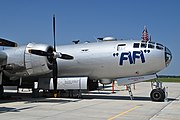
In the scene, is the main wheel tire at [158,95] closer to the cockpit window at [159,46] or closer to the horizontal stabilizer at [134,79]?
the horizontal stabilizer at [134,79]

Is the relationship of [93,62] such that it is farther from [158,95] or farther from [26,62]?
[158,95]

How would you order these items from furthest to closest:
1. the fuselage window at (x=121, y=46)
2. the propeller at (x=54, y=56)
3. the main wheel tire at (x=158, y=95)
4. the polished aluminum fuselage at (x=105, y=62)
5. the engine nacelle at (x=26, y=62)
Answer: the fuselage window at (x=121, y=46) → the polished aluminum fuselage at (x=105, y=62) → the main wheel tire at (x=158, y=95) → the engine nacelle at (x=26, y=62) → the propeller at (x=54, y=56)

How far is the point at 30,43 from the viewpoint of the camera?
19.0m

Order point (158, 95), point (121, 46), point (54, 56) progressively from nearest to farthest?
point (54, 56), point (158, 95), point (121, 46)

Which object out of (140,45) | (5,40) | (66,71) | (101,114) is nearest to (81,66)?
(66,71)

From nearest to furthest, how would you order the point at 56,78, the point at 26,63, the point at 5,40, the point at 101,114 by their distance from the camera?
1. the point at 101,114
2. the point at 5,40
3. the point at 26,63
4. the point at 56,78

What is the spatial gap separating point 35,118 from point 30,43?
8.62 m

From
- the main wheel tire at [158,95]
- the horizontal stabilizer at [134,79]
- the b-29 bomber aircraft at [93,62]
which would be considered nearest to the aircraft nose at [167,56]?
the b-29 bomber aircraft at [93,62]

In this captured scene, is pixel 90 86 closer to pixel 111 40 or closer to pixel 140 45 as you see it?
pixel 111 40

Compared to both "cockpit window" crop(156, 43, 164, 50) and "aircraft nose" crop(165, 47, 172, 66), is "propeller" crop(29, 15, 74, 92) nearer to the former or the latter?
"cockpit window" crop(156, 43, 164, 50)

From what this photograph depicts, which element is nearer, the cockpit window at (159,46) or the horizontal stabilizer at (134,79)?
the cockpit window at (159,46)

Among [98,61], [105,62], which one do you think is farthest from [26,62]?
[105,62]

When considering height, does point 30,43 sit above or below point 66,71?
above

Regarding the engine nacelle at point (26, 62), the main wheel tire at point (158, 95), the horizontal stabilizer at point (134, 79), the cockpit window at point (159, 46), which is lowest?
the main wheel tire at point (158, 95)
